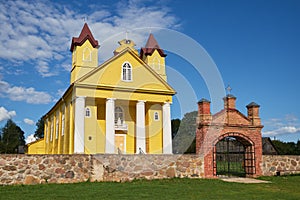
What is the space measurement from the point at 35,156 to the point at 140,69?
1261 cm

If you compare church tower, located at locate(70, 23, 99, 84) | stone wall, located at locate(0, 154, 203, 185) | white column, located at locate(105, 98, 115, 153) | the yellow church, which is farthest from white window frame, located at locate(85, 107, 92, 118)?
stone wall, located at locate(0, 154, 203, 185)

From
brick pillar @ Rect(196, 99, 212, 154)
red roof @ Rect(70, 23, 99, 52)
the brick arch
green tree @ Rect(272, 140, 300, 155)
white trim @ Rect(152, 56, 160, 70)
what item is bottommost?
green tree @ Rect(272, 140, 300, 155)

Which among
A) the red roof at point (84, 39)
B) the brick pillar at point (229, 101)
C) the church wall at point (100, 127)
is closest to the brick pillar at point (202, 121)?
the brick pillar at point (229, 101)

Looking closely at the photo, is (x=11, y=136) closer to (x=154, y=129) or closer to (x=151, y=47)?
(x=151, y=47)

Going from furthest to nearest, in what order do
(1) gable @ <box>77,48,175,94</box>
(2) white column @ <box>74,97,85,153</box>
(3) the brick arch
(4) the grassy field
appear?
(1) gable @ <box>77,48,175,94</box> → (2) white column @ <box>74,97,85,153</box> → (3) the brick arch → (4) the grassy field

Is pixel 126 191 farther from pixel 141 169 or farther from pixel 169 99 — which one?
pixel 169 99

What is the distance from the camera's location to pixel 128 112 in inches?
967

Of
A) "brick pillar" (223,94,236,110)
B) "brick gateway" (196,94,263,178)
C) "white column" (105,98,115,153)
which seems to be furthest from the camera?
"white column" (105,98,115,153)

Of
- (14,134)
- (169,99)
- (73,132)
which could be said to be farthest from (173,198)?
(14,134)

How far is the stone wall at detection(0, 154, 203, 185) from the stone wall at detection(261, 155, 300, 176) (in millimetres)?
3610

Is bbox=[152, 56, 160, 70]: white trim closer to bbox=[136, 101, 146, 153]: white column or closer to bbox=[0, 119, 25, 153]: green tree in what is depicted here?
bbox=[136, 101, 146, 153]: white column

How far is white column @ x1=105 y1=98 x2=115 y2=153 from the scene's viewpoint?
21.3m

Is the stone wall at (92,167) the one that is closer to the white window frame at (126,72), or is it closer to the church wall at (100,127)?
the church wall at (100,127)

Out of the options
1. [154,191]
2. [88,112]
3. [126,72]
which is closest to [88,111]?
[88,112]
